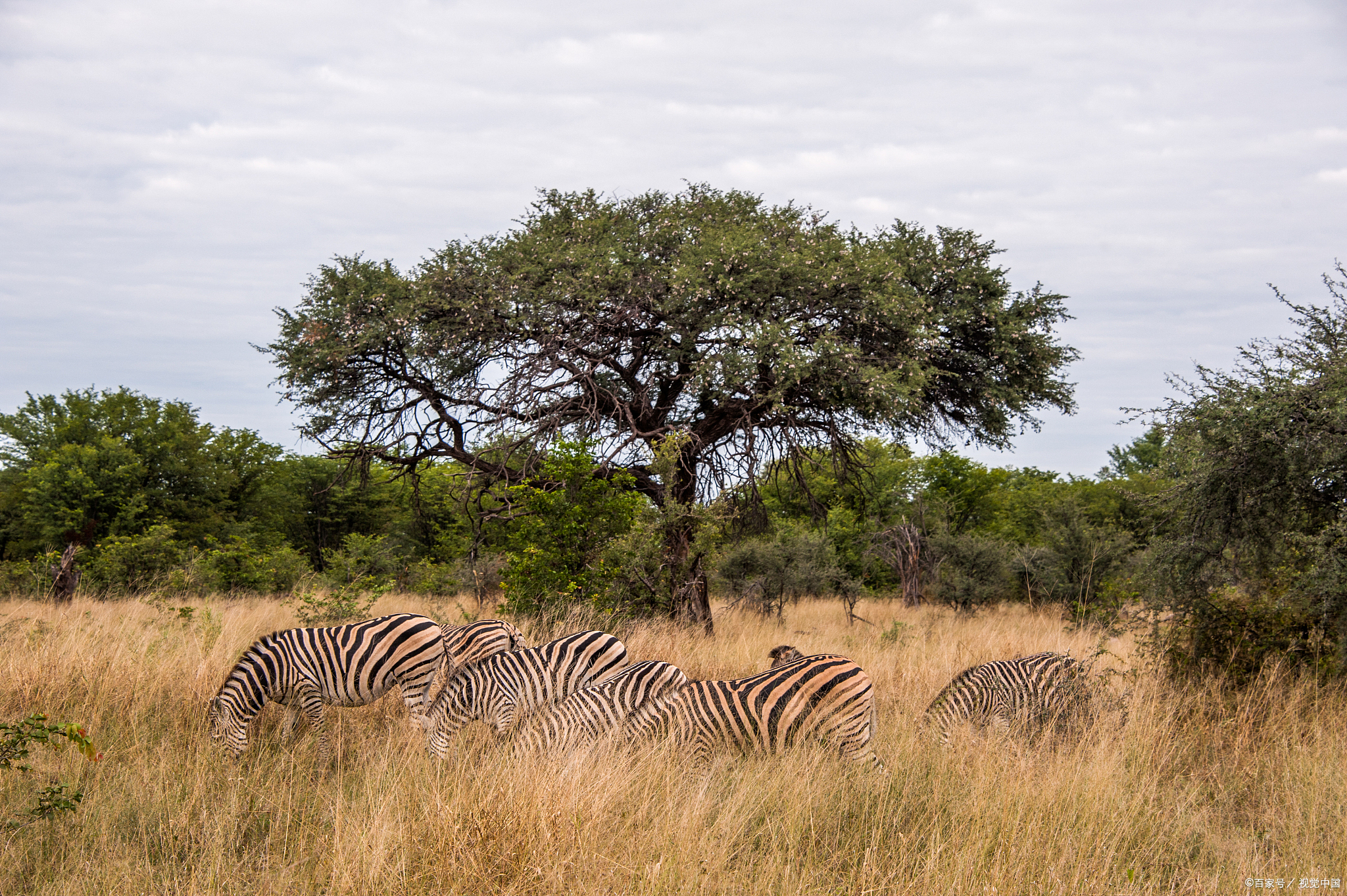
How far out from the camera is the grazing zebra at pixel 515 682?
22.2ft

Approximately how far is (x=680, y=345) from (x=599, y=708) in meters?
8.78

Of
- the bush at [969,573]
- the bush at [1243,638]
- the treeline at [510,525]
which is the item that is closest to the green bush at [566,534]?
the treeline at [510,525]

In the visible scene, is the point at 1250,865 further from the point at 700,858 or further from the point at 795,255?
the point at 795,255

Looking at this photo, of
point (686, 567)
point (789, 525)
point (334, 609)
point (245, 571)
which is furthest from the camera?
point (789, 525)

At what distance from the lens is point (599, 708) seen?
643 cm

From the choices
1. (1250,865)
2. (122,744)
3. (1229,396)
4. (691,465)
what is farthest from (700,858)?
(691,465)

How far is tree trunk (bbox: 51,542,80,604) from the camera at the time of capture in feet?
50.4

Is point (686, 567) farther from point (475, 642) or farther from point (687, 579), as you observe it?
point (475, 642)

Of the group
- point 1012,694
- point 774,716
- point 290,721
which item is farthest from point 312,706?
point 1012,694

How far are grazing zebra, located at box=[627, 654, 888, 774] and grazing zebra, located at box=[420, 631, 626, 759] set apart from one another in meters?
1.13

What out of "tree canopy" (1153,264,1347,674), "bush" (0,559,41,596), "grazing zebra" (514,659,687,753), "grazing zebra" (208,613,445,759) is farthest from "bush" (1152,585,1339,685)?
"bush" (0,559,41,596)

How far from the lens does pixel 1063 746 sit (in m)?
6.71

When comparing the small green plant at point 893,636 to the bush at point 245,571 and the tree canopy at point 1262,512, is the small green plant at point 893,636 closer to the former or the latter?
the tree canopy at point 1262,512

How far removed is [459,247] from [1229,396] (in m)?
12.3
